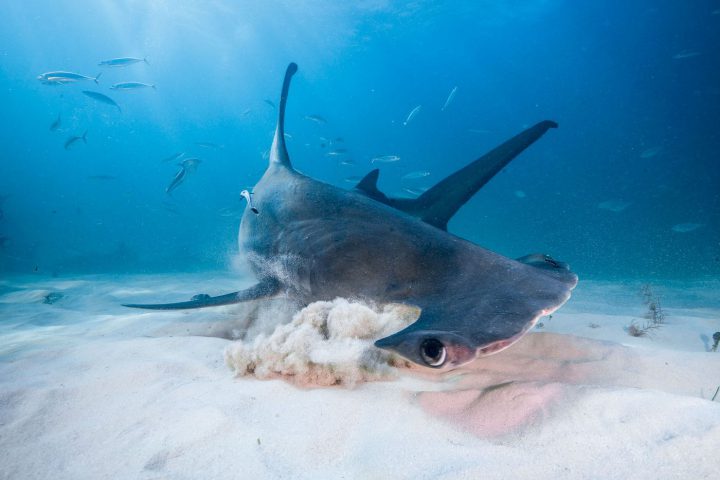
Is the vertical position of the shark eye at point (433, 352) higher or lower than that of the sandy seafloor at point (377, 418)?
higher

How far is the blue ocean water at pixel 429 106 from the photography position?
2877cm

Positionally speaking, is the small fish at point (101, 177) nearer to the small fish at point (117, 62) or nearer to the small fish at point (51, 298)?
the small fish at point (117, 62)

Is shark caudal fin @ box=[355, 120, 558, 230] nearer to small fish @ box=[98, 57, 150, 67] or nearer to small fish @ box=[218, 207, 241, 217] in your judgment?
small fish @ box=[98, 57, 150, 67]

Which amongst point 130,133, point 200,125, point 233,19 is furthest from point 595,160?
point 130,133

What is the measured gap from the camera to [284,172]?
486cm

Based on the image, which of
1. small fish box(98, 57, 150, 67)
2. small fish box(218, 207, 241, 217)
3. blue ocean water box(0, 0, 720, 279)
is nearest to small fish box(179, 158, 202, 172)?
blue ocean water box(0, 0, 720, 279)

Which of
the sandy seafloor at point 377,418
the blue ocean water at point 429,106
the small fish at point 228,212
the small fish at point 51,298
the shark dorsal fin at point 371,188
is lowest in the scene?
the sandy seafloor at point 377,418

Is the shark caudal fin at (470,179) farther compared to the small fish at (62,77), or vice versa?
the small fish at (62,77)

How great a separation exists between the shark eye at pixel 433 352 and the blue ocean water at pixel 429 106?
1208cm

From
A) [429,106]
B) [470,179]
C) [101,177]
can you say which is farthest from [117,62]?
[429,106]

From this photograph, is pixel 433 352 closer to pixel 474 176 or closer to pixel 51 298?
pixel 474 176

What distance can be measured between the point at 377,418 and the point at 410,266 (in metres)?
0.99

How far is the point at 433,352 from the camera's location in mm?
1319

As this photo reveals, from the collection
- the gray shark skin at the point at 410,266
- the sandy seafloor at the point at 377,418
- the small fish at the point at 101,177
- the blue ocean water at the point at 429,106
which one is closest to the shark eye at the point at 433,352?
the gray shark skin at the point at 410,266
